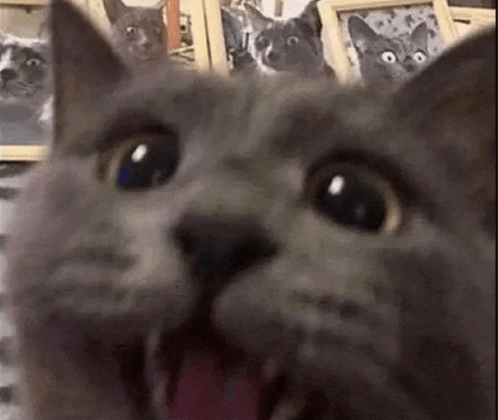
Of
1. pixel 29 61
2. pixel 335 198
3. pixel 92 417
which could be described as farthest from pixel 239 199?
pixel 29 61

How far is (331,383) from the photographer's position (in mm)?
413

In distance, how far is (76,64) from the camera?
689 mm

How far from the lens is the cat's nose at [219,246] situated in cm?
42

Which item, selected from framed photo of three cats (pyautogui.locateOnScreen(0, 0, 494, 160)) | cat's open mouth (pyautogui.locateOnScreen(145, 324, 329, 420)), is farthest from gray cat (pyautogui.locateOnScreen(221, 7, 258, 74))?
cat's open mouth (pyautogui.locateOnScreen(145, 324, 329, 420))

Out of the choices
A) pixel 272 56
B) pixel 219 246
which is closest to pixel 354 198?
pixel 219 246

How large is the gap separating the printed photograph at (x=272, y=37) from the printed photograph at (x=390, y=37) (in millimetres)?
47

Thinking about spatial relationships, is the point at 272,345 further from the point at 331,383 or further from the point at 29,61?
the point at 29,61

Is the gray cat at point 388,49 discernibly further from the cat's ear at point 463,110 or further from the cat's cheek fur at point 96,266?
the cat's cheek fur at point 96,266

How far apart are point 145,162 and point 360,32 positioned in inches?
21.7

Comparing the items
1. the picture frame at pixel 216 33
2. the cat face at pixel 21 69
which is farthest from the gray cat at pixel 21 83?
the picture frame at pixel 216 33

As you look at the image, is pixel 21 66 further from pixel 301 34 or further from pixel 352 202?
pixel 352 202

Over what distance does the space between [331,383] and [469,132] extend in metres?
0.27

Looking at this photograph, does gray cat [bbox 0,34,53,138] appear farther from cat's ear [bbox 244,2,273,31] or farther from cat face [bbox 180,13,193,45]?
cat's ear [bbox 244,2,273,31]

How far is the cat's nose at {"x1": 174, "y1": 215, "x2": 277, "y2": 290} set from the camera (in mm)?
421
